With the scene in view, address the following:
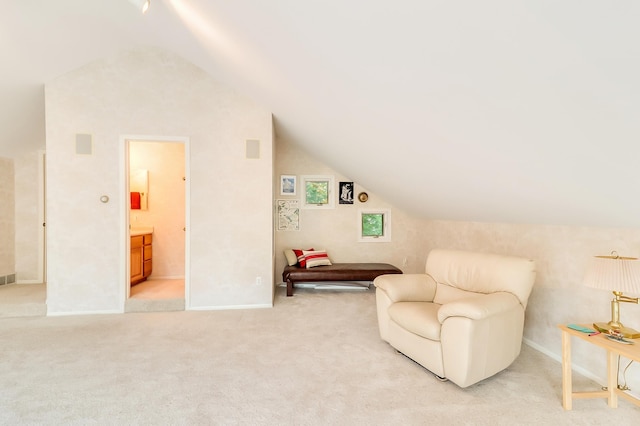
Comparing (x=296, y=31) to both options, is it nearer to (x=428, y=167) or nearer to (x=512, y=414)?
(x=428, y=167)

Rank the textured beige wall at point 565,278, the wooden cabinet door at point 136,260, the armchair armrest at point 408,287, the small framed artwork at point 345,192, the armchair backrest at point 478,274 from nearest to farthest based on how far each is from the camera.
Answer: the textured beige wall at point 565,278 → the armchair backrest at point 478,274 → the armchair armrest at point 408,287 → the wooden cabinet door at point 136,260 → the small framed artwork at point 345,192

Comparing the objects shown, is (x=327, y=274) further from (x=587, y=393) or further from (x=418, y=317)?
(x=587, y=393)

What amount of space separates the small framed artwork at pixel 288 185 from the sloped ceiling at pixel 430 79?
4.30 feet

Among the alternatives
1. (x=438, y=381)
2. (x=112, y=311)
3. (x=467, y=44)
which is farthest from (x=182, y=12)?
(x=438, y=381)

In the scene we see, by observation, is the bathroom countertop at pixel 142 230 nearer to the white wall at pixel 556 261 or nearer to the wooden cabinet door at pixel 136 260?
the wooden cabinet door at pixel 136 260

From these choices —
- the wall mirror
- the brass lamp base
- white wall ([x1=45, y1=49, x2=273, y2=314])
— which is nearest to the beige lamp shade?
the brass lamp base

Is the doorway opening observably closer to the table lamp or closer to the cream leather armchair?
the cream leather armchair

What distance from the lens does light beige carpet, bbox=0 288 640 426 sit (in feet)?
6.04

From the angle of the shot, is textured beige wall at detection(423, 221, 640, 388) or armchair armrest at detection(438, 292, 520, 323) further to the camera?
textured beige wall at detection(423, 221, 640, 388)

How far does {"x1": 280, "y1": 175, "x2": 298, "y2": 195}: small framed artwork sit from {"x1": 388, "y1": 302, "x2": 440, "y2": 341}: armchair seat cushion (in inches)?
119

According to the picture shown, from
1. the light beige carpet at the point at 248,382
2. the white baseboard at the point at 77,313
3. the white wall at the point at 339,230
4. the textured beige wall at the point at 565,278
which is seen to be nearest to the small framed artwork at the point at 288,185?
the white wall at the point at 339,230

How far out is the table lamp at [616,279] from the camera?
1703 millimetres

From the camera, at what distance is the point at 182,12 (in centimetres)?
274

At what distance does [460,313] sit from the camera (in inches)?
80.9
